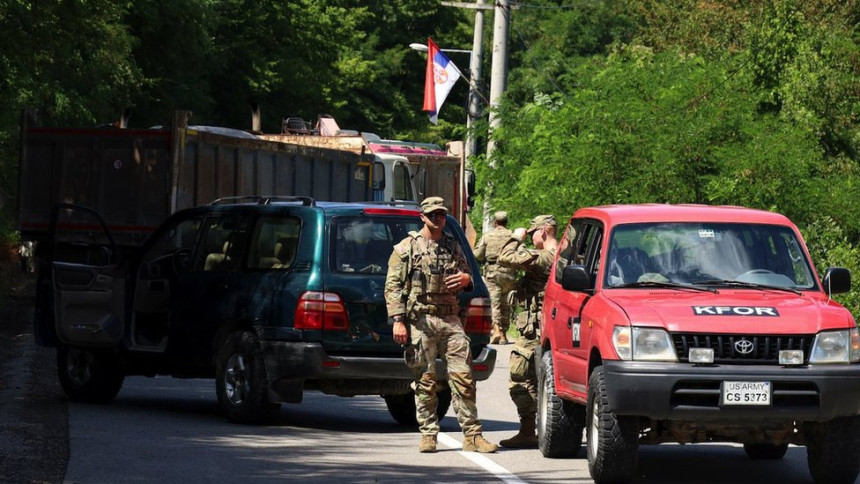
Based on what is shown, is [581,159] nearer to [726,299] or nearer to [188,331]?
[188,331]

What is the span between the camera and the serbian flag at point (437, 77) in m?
39.5

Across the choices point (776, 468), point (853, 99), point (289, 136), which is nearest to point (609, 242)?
point (776, 468)

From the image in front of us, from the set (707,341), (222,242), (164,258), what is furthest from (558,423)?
(164,258)

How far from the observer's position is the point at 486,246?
2258 cm

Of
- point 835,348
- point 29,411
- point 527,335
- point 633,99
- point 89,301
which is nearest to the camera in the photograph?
point 835,348

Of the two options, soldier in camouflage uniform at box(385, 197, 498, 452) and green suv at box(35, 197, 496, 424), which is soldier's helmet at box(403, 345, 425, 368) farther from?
green suv at box(35, 197, 496, 424)

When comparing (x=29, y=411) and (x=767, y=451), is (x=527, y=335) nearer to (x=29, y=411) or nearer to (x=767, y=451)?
(x=767, y=451)

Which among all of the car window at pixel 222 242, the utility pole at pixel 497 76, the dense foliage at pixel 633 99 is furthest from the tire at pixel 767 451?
the utility pole at pixel 497 76

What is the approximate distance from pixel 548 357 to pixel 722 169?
13193 mm

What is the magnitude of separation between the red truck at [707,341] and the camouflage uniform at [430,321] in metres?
0.80

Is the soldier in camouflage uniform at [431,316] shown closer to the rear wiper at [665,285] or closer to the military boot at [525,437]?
the military boot at [525,437]

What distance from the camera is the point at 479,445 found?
1216 cm

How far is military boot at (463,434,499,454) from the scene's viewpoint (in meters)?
12.1

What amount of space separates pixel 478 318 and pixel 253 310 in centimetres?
177
